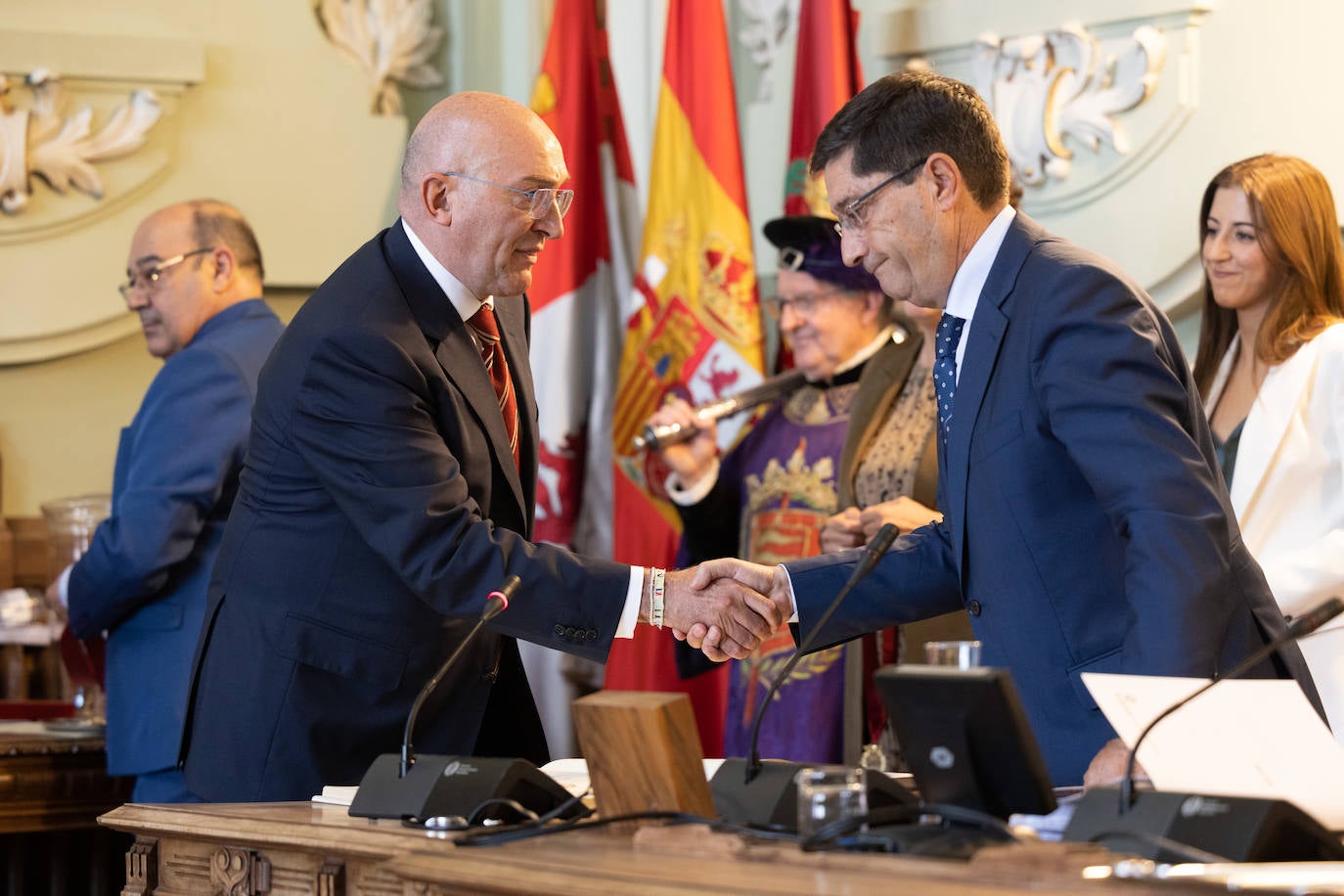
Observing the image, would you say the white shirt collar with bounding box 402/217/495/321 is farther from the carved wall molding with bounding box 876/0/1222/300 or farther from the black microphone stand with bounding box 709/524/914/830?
the carved wall molding with bounding box 876/0/1222/300

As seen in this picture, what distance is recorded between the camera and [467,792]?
197 centimetres

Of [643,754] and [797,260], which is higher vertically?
[797,260]

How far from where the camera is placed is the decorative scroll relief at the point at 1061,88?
3961mm

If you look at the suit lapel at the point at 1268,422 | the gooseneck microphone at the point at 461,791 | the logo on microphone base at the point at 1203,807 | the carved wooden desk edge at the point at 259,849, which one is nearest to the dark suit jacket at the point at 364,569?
the carved wooden desk edge at the point at 259,849

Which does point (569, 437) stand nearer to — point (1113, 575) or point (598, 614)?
point (598, 614)

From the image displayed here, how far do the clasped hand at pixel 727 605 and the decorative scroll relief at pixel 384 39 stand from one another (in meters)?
2.68

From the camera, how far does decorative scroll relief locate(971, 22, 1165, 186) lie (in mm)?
3961

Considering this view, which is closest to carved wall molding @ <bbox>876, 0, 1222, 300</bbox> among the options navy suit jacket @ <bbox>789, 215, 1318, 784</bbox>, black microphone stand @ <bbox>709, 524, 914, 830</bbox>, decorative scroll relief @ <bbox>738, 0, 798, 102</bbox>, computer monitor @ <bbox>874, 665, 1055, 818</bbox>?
decorative scroll relief @ <bbox>738, 0, 798, 102</bbox>

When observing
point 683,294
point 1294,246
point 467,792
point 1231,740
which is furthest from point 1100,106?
point 467,792

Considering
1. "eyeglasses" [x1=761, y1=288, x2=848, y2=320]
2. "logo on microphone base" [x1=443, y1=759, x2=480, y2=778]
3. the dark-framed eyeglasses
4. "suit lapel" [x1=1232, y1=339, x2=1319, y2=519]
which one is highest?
the dark-framed eyeglasses

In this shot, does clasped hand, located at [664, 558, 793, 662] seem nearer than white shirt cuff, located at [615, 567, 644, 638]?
No

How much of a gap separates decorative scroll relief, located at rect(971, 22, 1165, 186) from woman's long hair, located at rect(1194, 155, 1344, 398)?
1.89ft

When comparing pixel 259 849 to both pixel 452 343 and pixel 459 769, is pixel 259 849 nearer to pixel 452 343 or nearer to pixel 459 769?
pixel 459 769

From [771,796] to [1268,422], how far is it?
1884 millimetres
